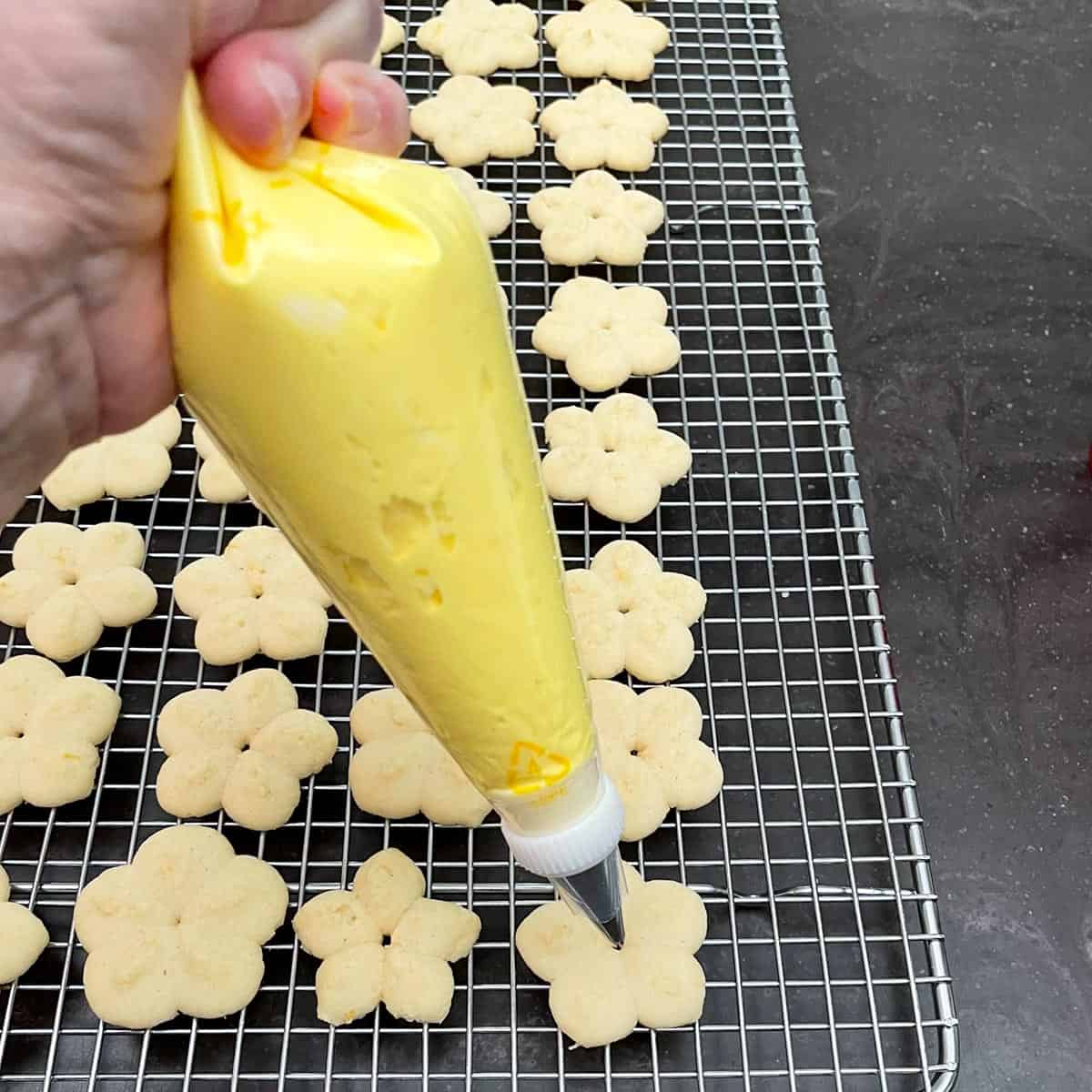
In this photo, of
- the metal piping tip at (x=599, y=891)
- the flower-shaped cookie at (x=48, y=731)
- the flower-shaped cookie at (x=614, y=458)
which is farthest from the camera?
the flower-shaped cookie at (x=614, y=458)

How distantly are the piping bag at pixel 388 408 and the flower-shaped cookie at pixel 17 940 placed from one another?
45 centimetres

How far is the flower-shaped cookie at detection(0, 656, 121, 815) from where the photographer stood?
33.4 inches

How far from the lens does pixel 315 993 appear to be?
31.4 inches

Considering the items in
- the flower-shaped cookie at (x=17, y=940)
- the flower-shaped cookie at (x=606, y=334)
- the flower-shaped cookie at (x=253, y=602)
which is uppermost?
the flower-shaped cookie at (x=606, y=334)

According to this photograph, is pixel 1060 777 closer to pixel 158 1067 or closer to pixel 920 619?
pixel 920 619

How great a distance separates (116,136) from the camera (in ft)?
1.40

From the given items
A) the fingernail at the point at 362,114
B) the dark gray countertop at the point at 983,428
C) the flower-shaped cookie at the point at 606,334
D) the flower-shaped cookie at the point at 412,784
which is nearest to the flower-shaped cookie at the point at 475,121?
the flower-shaped cookie at the point at 606,334

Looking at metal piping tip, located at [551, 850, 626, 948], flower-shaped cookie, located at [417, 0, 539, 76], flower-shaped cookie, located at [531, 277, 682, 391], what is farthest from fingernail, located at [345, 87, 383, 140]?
flower-shaped cookie, located at [417, 0, 539, 76]

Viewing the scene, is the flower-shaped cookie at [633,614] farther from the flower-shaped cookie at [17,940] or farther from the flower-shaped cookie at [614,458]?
the flower-shaped cookie at [17,940]

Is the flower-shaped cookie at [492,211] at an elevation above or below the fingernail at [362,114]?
below

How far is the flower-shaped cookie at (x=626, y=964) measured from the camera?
0.77 m

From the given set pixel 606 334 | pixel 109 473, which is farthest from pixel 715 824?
pixel 109 473

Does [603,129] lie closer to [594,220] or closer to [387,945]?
[594,220]

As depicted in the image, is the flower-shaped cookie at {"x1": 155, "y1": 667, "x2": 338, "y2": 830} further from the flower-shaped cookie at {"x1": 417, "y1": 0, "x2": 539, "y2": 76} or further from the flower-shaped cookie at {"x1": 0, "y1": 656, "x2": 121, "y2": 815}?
the flower-shaped cookie at {"x1": 417, "y1": 0, "x2": 539, "y2": 76}
